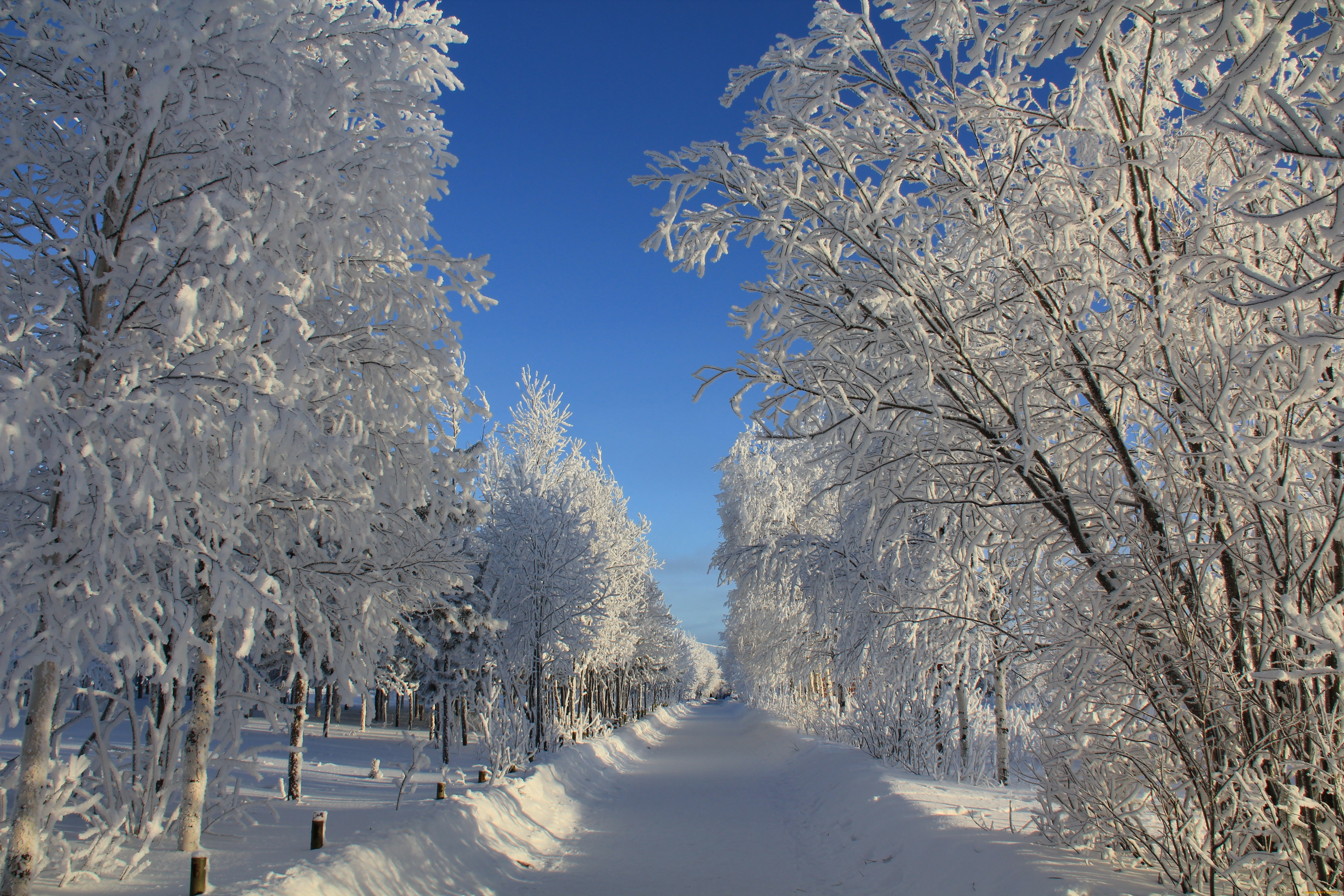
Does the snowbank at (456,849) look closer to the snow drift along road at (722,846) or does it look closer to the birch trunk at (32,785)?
the snow drift along road at (722,846)

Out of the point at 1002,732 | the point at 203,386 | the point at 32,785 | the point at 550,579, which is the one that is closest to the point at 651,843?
the point at 1002,732

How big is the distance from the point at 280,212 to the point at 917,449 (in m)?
3.92

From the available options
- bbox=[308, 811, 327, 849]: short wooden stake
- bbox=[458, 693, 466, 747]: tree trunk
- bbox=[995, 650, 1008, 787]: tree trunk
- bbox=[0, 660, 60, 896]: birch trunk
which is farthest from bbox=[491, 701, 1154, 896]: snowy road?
bbox=[458, 693, 466, 747]: tree trunk

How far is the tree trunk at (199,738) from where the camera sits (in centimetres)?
507

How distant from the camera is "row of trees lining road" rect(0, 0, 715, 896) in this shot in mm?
3551

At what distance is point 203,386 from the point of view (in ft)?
12.3

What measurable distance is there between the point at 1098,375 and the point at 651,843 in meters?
6.81

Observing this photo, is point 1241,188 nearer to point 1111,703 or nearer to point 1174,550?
point 1174,550

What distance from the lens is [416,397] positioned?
245 inches

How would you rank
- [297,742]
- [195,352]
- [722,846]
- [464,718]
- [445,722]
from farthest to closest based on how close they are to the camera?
[464,718], [445,722], [297,742], [722,846], [195,352]

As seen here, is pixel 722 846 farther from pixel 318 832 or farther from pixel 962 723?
pixel 962 723

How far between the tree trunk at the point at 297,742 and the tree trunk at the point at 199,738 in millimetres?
777

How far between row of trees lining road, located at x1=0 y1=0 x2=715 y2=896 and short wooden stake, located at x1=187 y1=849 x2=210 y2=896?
85 centimetres

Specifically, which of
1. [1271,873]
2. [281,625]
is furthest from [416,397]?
[1271,873]
